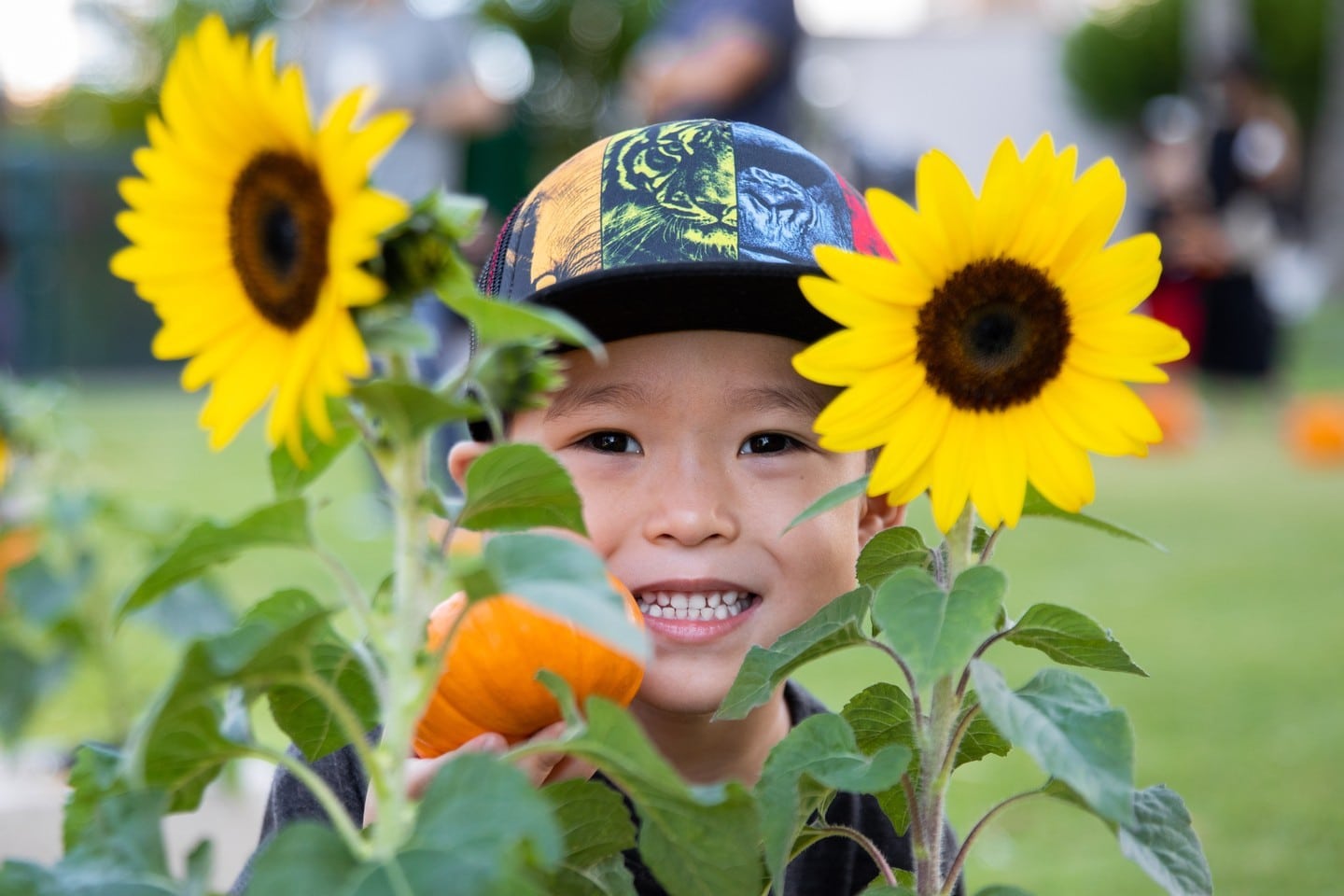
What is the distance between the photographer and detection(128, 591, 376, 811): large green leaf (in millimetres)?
907

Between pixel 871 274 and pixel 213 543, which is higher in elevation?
pixel 871 274

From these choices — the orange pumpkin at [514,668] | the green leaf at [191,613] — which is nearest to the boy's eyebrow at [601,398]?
the orange pumpkin at [514,668]

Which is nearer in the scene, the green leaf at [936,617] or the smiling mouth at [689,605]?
the green leaf at [936,617]

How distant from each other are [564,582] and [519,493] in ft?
0.47

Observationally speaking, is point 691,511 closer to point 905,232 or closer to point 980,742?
point 980,742

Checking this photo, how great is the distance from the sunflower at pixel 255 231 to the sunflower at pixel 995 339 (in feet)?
1.20

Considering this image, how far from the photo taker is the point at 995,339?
3.84 feet

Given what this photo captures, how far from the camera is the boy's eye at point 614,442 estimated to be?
5.86ft

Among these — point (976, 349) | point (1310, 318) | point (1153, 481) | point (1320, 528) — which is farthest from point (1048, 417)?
point (1310, 318)

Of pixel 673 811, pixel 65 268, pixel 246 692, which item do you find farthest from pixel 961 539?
pixel 65 268

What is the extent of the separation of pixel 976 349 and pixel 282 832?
600 millimetres

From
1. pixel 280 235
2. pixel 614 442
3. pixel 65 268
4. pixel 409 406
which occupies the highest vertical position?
pixel 65 268

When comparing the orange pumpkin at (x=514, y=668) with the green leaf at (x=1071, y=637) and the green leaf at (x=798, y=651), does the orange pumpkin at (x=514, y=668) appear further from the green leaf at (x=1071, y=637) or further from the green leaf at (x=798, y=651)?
the green leaf at (x=1071, y=637)

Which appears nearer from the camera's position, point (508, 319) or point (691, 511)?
point (508, 319)
